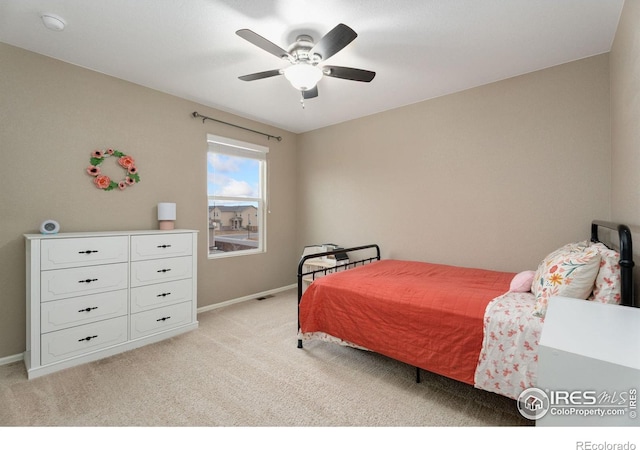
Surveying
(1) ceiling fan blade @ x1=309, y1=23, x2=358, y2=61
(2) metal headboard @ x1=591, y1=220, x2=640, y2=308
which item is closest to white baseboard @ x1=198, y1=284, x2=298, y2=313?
(1) ceiling fan blade @ x1=309, y1=23, x2=358, y2=61

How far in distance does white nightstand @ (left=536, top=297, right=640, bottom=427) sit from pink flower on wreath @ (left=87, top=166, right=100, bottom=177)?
337 centimetres

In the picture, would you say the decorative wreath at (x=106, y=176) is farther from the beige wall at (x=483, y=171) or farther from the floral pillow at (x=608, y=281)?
the floral pillow at (x=608, y=281)

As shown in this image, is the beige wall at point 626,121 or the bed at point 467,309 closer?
the bed at point 467,309

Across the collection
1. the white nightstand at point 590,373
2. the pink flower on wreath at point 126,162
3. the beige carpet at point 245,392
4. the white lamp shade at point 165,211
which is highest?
the pink flower on wreath at point 126,162

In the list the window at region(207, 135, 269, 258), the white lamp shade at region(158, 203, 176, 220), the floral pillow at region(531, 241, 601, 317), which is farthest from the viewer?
the window at region(207, 135, 269, 258)

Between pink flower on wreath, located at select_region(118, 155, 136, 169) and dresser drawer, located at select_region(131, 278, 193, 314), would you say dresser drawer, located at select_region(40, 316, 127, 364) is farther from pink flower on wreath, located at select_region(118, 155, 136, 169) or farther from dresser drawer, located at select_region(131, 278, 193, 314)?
pink flower on wreath, located at select_region(118, 155, 136, 169)

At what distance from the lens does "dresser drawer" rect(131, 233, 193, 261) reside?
2545mm

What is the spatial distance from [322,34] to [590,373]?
234cm

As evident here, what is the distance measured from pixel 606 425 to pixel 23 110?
3.80 metres

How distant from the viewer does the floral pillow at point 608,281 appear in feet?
4.61

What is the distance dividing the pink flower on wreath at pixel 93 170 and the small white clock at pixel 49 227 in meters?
0.53

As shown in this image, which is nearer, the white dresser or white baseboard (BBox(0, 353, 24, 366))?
the white dresser

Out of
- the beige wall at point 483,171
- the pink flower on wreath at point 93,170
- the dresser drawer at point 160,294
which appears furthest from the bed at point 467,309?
the pink flower on wreath at point 93,170

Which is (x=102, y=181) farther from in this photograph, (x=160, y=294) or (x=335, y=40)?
(x=335, y=40)
